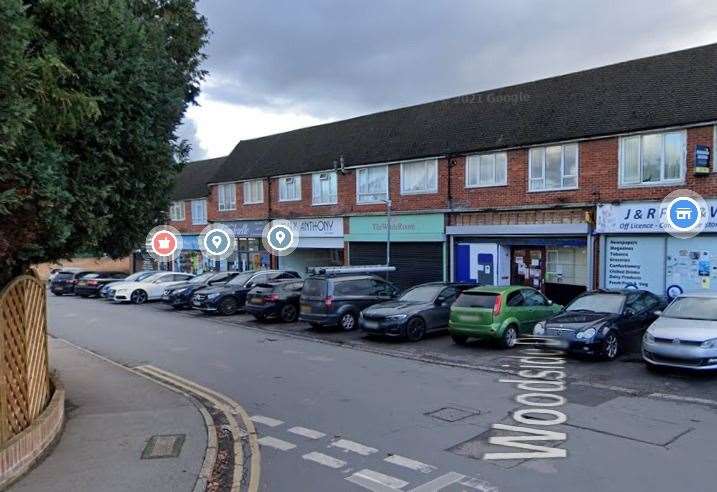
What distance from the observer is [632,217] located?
1741 centimetres

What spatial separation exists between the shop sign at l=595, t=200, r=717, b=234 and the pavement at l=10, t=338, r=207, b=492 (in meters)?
13.6

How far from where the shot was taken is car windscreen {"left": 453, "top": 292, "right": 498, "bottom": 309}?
14.2m

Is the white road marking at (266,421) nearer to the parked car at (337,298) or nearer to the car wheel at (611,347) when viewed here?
the car wheel at (611,347)

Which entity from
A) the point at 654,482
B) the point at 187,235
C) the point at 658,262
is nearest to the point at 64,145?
the point at 654,482

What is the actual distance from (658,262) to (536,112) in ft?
22.2

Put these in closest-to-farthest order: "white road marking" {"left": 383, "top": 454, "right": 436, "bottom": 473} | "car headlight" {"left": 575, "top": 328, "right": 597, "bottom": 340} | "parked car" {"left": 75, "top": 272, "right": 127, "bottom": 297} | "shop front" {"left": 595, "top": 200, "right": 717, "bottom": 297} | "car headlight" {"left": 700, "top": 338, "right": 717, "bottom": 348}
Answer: "white road marking" {"left": 383, "top": 454, "right": 436, "bottom": 473}
"car headlight" {"left": 700, "top": 338, "right": 717, "bottom": 348}
"car headlight" {"left": 575, "top": 328, "right": 597, "bottom": 340}
"shop front" {"left": 595, "top": 200, "right": 717, "bottom": 297}
"parked car" {"left": 75, "top": 272, "right": 127, "bottom": 297}

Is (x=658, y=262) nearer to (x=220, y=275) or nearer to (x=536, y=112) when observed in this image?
(x=536, y=112)

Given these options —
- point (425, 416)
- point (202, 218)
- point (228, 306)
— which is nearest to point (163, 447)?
point (425, 416)

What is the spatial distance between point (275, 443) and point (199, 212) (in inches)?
1312

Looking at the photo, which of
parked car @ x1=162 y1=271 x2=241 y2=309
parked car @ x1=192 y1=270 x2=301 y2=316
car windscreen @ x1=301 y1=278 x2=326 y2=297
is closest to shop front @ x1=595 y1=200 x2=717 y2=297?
car windscreen @ x1=301 y1=278 x2=326 y2=297

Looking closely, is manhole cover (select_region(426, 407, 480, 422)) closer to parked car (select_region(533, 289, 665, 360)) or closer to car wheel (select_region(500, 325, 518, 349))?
parked car (select_region(533, 289, 665, 360))

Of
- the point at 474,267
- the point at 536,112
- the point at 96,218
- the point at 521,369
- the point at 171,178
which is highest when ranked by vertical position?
the point at 536,112

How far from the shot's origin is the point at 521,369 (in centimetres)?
1204

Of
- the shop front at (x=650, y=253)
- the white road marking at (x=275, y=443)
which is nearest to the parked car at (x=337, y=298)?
the shop front at (x=650, y=253)
